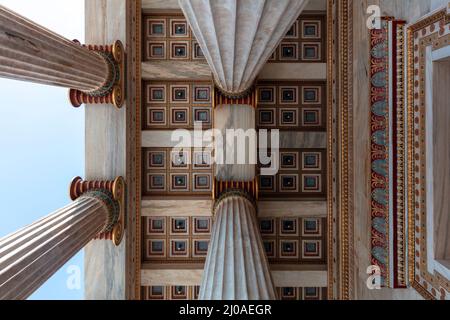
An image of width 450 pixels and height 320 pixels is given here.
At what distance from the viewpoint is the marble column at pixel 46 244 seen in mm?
3715

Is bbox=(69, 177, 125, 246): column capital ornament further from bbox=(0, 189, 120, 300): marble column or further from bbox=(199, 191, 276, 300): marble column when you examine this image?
bbox=(199, 191, 276, 300): marble column

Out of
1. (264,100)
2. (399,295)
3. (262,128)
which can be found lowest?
(399,295)

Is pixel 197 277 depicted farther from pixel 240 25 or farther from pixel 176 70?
pixel 240 25

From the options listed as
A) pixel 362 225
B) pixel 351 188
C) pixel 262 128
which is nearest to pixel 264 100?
pixel 262 128

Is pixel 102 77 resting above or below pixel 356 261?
above

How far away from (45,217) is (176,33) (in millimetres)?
5345

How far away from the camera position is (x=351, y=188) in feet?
22.4

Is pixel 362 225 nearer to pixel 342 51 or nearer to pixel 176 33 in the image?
pixel 342 51

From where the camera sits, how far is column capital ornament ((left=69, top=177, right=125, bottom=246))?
21.8 ft

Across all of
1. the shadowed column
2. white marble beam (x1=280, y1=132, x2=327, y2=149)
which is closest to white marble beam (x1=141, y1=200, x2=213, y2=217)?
the shadowed column

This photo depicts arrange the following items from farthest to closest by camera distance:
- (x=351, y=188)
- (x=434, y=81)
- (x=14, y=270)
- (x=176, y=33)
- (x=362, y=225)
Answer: (x=176, y=33) → (x=351, y=188) → (x=362, y=225) → (x=434, y=81) → (x=14, y=270)

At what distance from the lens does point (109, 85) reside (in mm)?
6715

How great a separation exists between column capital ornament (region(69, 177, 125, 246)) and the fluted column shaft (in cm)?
200

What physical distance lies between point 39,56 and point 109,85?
272cm
